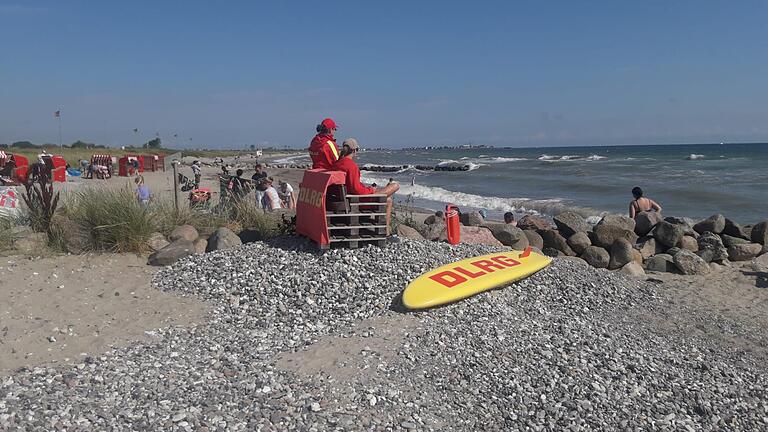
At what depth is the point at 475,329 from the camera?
A: 6.02 metres

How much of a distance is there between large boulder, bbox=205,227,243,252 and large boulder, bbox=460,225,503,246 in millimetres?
3683

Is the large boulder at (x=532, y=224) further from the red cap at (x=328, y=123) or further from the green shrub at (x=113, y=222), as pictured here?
the green shrub at (x=113, y=222)

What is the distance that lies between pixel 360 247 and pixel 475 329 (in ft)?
7.22

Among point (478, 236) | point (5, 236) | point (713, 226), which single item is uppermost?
point (5, 236)

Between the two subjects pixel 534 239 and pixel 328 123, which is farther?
pixel 534 239

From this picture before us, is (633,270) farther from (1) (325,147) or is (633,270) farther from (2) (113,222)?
(2) (113,222)

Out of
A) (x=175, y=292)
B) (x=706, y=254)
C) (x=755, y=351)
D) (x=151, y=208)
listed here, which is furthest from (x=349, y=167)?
(x=706, y=254)

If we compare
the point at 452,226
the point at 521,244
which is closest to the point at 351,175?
the point at 452,226

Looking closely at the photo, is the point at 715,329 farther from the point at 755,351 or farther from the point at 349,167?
the point at 349,167

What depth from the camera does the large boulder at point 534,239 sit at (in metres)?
11.5

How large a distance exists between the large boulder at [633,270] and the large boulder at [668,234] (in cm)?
169

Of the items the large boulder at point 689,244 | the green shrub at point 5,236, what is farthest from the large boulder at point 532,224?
the green shrub at point 5,236

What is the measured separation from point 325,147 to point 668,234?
760cm

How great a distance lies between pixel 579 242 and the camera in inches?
464
